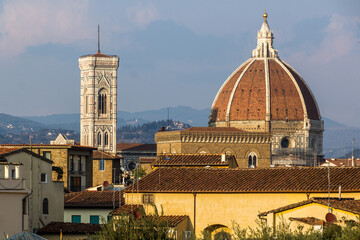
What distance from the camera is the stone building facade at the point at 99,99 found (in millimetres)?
168000

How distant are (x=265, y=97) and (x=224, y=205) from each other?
126957 mm

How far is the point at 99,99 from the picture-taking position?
561ft

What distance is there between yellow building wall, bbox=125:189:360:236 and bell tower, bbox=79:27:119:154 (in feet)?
416

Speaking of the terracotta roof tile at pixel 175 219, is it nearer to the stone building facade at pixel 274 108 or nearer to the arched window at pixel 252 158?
the arched window at pixel 252 158

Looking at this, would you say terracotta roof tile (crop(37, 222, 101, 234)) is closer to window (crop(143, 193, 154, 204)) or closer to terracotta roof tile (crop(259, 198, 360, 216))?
window (crop(143, 193, 154, 204))

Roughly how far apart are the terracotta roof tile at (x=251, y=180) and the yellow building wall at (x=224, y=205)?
0.21m

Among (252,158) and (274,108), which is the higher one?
(274,108)

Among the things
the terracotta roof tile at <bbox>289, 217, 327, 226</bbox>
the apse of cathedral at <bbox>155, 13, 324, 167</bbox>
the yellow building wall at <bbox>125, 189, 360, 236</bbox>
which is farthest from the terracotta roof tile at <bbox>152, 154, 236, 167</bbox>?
the apse of cathedral at <bbox>155, 13, 324, 167</bbox>

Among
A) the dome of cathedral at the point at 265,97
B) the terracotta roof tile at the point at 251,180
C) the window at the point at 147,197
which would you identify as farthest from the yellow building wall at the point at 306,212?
the dome of cathedral at the point at 265,97

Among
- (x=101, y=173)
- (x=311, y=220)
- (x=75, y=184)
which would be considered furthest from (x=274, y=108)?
(x=311, y=220)

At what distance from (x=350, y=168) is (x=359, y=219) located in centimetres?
1005

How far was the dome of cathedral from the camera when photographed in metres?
166

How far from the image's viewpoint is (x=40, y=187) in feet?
142

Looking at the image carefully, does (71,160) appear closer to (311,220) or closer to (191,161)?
(191,161)
